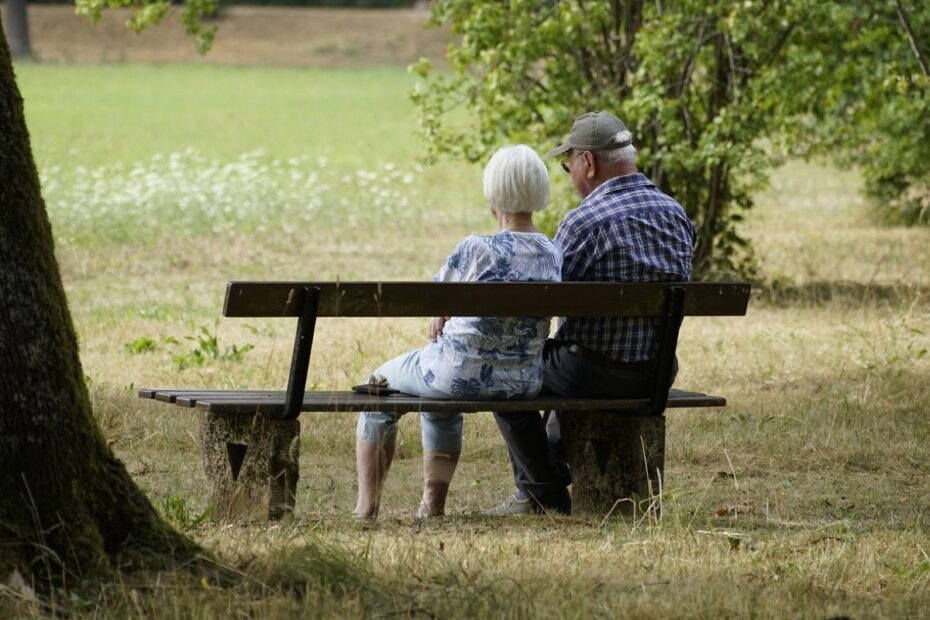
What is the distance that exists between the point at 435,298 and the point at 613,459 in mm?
1132

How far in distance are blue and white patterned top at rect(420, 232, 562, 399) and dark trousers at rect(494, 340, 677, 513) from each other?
0.23 metres

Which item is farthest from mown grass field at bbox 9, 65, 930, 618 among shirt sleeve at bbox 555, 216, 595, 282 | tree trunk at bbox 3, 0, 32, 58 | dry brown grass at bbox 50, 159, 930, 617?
tree trunk at bbox 3, 0, 32, 58

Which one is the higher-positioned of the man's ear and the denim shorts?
the man's ear

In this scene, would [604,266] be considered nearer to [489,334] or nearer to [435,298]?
[489,334]

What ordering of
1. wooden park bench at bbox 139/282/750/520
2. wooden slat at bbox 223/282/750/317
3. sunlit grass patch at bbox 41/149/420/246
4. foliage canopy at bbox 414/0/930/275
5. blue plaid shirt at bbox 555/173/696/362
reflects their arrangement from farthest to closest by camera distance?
sunlit grass patch at bbox 41/149/420/246, foliage canopy at bbox 414/0/930/275, blue plaid shirt at bbox 555/173/696/362, wooden park bench at bbox 139/282/750/520, wooden slat at bbox 223/282/750/317

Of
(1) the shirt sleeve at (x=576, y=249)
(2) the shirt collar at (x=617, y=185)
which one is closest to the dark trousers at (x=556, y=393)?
(1) the shirt sleeve at (x=576, y=249)

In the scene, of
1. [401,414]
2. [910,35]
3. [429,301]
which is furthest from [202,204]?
[429,301]

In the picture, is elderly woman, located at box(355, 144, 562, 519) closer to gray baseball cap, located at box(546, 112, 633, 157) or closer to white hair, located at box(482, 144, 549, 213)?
white hair, located at box(482, 144, 549, 213)

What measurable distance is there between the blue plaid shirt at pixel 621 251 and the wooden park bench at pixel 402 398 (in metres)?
0.13

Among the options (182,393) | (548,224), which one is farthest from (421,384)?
(548,224)

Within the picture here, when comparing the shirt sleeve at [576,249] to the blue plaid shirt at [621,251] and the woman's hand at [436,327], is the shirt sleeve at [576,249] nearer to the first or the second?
the blue plaid shirt at [621,251]

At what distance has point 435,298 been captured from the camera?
553cm

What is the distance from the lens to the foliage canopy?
11922 millimetres

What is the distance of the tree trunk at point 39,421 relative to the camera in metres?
4.41
